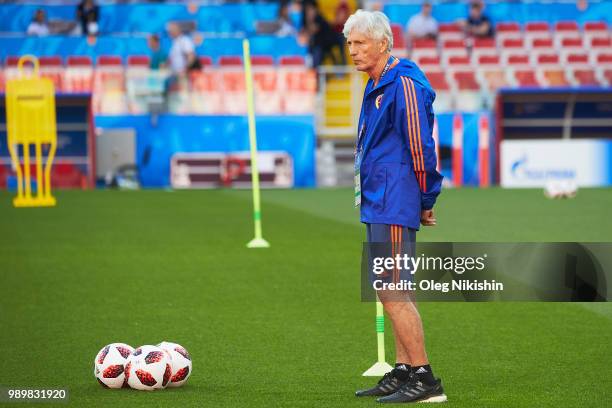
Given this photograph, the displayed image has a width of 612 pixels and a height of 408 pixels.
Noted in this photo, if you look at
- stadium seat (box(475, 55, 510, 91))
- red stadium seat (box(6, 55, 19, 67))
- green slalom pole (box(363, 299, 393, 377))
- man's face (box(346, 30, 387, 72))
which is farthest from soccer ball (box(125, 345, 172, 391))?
stadium seat (box(475, 55, 510, 91))

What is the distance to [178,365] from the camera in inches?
287

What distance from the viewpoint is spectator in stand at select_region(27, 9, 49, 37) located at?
33438 mm

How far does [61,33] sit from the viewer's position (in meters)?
34.6

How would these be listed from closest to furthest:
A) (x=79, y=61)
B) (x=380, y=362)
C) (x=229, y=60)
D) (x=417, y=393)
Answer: (x=417, y=393) < (x=380, y=362) < (x=79, y=61) < (x=229, y=60)

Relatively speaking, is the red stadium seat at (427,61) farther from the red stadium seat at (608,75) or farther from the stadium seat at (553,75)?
the red stadium seat at (608,75)

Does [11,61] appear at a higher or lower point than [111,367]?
higher

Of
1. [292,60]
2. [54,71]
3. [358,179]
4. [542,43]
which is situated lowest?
[358,179]

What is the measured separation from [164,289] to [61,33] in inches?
937

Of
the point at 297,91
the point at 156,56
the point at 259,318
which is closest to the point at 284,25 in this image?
the point at 297,91

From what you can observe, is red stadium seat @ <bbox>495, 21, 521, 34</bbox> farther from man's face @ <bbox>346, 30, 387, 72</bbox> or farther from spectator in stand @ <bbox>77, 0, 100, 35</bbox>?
man's face @ <bbox>346, 30, 387, 72</bbox>

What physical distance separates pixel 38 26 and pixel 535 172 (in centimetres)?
1367

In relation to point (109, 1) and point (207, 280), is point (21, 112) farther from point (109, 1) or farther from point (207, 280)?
point (109, 1)

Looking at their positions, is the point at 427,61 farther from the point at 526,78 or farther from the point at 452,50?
the point at 526,78

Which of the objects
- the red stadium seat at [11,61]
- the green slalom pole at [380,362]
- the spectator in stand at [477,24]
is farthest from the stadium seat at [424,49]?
the green slalom pole at [380,362]
